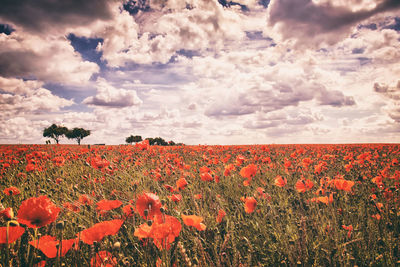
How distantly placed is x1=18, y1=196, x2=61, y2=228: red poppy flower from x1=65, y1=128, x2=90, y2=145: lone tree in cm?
6545

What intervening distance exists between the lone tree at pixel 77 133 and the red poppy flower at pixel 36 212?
6545 centimetres

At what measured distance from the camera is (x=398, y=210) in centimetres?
279

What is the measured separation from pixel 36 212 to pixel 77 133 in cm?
6647

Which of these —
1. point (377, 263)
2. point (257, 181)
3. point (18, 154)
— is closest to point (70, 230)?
point (377, 263)

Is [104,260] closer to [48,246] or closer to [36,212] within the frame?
[48,246]

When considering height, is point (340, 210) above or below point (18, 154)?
below

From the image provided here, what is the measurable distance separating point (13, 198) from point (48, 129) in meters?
60.4

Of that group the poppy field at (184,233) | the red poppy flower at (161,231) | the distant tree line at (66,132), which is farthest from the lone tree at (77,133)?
the red poppy flower at (161,231)

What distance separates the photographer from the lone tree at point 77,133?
57916 millimetres

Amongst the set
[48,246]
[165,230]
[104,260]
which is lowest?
[104,260]

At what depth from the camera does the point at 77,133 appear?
193 feet

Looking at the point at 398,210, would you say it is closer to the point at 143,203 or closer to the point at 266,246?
the point at 266,246

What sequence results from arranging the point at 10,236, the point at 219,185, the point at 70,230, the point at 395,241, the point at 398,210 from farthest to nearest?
the point at 219,185 < the point at 398,210 < the point at 70,230 < the point at 395,241 < the point at 10,236

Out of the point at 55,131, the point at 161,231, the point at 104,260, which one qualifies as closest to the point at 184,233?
the point at 104,260
